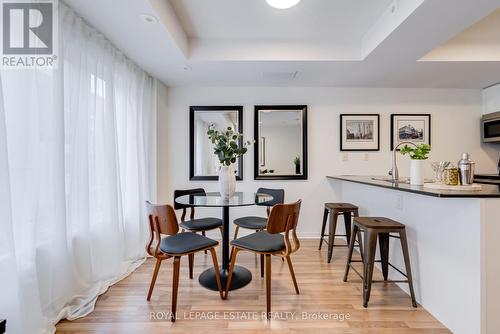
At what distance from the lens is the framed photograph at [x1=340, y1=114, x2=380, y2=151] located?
11.0 ft

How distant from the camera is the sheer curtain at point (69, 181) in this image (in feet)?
4.37

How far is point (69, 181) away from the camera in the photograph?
1.74 meters

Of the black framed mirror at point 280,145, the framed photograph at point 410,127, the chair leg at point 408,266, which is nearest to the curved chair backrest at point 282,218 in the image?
the chair leg at point 408,266

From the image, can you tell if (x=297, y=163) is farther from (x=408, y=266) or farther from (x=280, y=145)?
(x=408, y=266)

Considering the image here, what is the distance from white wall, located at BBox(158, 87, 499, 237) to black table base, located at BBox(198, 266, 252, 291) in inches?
46.7

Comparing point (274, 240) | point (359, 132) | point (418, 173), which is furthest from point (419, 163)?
point (359, 132)

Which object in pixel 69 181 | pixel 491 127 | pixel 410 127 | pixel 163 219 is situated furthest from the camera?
pixel 410 127

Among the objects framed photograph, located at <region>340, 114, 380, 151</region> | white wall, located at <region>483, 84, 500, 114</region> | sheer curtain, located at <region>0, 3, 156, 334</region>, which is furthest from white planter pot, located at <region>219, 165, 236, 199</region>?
white wall, located at <region>483, 84, 500, 114</region>

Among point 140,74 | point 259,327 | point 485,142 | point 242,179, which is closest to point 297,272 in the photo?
point 259,327

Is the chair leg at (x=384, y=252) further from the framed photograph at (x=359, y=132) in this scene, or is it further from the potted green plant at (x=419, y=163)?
the framed photograph at (x=359, y=132)

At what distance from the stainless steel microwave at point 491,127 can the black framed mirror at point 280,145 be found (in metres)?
2.55

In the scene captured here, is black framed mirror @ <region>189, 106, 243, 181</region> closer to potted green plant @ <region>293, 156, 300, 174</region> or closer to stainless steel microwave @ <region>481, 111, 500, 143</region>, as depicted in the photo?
potted green plant @ <region>293, 156, 300, 174</region>

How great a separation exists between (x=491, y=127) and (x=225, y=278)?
4054 millimetres

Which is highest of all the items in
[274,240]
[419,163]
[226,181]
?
[419,163]
